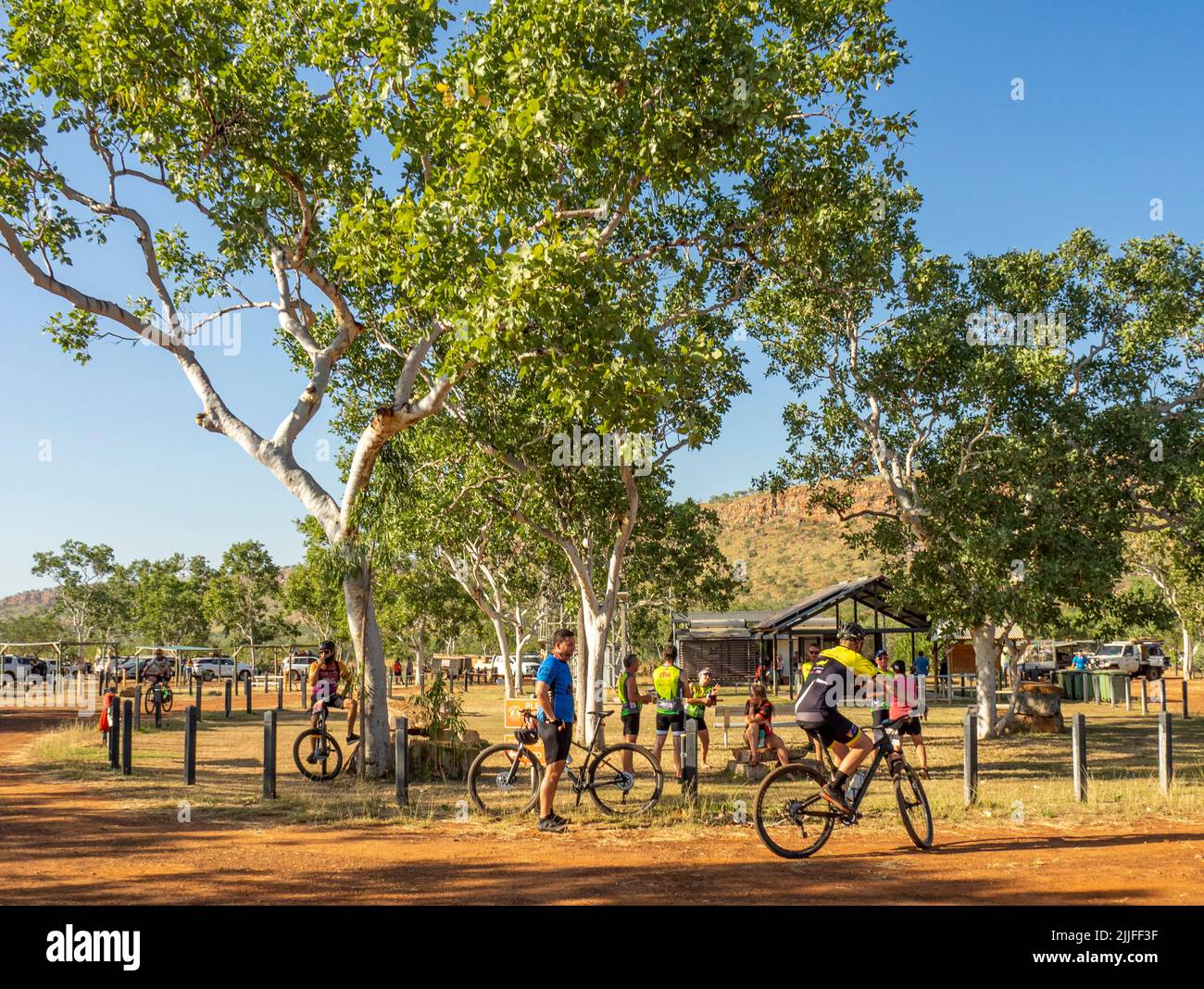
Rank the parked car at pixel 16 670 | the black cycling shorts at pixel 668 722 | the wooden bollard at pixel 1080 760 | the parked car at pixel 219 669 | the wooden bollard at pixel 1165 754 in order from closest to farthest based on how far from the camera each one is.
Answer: the wooden bollard at pixel 1080 760, the wooden bollard at pixel 1165 754, the black cycling shorts at pixel 668 722, the parked car at pixel 16 670, the parked car at pixel 219 669

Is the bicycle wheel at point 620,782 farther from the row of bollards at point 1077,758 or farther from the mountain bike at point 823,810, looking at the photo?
the row of bollards at point 1077,758

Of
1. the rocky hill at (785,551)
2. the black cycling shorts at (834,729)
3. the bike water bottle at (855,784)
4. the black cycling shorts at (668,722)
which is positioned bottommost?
the black cycling shorts at (668,722)

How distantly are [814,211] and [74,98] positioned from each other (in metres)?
10.8

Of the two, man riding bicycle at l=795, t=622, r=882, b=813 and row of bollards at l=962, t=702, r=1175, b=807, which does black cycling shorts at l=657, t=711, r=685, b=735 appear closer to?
row of bollards at l=962, t=702, r=1175, b=807

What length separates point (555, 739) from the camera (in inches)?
400

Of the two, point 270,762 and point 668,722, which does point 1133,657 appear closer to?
point 668,722

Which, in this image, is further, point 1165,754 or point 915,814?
point 1165,754

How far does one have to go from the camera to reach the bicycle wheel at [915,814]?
917 cm

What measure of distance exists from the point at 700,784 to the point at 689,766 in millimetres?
3019

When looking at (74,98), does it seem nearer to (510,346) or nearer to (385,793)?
(510,346)

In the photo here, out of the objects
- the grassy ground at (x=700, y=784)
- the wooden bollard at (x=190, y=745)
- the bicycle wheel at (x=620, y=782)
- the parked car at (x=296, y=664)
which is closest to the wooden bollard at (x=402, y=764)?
the grassy ground at (x=700, y=784)

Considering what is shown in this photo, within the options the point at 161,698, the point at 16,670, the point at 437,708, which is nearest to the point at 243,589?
the point at 16,670

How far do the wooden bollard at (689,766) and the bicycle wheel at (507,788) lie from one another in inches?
66.5

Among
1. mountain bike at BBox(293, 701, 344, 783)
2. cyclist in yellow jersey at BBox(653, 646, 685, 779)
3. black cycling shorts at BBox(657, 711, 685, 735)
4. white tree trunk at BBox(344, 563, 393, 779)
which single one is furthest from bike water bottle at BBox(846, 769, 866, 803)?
mountain bike at BBox(293, 701, 344, 783)
